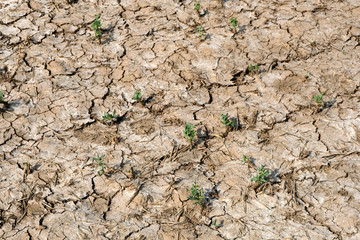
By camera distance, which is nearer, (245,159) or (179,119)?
(245,159)

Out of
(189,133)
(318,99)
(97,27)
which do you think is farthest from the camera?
(97,27)

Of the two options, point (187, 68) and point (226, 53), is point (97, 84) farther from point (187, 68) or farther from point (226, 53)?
point (226, 53)

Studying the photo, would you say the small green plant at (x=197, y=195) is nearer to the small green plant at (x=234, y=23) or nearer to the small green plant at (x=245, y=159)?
the small green plant at (x=245, y=159)

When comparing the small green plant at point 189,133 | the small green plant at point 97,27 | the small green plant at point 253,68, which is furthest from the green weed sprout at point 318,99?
the small green plant at point 97,27

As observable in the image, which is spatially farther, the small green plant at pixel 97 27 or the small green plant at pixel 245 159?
the small green plant at pixel 97 27

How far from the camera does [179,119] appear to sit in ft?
13.9

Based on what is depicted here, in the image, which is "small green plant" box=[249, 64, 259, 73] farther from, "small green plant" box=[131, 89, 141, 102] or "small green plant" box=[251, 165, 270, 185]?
"small green plant" box=[251, 165, 270, 185]

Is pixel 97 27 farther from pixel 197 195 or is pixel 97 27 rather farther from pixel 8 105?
pixel 197 195

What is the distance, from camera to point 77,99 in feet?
14.4

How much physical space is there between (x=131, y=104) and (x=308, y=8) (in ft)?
7.95

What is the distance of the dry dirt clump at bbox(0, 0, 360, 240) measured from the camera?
3.53 m

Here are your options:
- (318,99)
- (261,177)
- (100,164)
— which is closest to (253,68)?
(318,99)

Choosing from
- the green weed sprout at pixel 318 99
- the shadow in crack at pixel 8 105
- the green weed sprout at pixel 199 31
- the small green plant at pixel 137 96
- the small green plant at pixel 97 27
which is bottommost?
the green weed sprout at pixel 318 99

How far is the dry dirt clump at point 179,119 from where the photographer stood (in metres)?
3.53
